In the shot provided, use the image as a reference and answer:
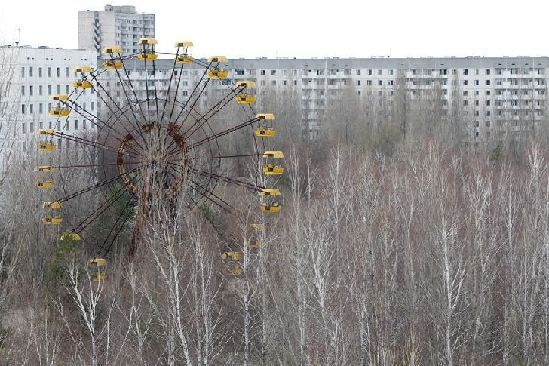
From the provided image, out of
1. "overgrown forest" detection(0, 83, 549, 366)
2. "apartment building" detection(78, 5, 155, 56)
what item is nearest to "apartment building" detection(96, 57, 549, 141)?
"apartment building" detection(78, 5, 155, 56)

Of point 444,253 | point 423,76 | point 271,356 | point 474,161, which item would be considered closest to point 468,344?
point 444,253

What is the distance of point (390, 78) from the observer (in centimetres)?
5222

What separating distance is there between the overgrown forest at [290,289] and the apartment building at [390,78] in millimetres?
23406

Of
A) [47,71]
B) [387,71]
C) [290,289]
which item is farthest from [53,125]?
[290,289]

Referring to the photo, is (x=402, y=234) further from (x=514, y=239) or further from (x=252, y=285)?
(x=252, y=285)

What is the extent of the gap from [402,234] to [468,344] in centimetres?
Result: 360

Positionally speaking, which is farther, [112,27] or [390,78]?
[112,27]

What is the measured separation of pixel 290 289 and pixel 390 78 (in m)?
39.2

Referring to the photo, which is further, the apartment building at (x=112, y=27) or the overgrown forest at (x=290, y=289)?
the apartment building at (x=112, y=27)

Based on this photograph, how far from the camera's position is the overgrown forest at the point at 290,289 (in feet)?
40.4

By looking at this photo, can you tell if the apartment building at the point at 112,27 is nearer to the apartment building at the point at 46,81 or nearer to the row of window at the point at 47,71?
the apartment building at the point at 46,81

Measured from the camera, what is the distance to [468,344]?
55.9ft

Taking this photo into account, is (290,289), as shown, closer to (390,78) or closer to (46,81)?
(46,81)

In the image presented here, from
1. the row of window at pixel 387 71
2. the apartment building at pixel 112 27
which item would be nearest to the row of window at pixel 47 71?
the row of window at pixel 387 71
